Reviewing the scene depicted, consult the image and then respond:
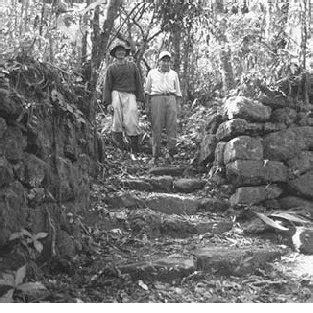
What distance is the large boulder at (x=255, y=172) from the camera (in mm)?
6164

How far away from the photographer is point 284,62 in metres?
6.87

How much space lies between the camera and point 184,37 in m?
10.3

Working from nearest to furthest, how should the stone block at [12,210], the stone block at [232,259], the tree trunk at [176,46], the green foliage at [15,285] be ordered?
the green foliage at [15,285] < the stone block at [12,210] < the stone block at [232,259] < the tree trunk at [176,46]

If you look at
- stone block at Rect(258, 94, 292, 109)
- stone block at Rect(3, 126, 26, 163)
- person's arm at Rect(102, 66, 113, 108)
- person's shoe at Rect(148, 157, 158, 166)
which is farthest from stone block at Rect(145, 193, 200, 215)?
person's arm at Rect(102, 66, 113, 108)

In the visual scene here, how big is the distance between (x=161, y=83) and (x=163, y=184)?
6.82 feet

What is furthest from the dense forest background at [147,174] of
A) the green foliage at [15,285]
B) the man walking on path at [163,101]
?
the man walking on path at [163,101]

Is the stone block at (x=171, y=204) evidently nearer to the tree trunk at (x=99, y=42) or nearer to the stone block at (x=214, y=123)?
the tree trunk at (x=99, y=42)

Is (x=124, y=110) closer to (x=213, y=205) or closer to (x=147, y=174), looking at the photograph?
(x=147, y=174)

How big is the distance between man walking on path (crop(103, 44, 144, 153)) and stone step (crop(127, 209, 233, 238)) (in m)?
2.73

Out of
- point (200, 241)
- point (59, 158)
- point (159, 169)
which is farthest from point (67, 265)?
point (159, 169)

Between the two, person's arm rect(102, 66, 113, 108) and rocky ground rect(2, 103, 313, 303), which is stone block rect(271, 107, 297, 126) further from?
person's arm rect(102, 66, 113, 108)

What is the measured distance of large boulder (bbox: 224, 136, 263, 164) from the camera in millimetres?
6302

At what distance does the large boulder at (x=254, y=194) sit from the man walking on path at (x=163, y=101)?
1976 mm

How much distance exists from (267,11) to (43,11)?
4992 millimetres
